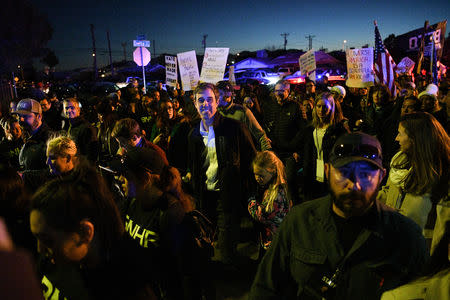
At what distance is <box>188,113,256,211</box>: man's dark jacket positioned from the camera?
434 cm

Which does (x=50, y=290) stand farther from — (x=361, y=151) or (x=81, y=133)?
(x=81, y=133)

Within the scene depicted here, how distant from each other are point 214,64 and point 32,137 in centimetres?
531

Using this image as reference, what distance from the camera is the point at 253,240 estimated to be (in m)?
5.37

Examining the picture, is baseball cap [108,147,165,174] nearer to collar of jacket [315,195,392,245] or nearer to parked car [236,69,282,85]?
collar of jacket [315,195,392,245]

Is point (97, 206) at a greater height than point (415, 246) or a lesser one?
greater

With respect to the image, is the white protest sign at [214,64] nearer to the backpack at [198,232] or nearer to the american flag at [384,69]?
the american flag at [384,69]

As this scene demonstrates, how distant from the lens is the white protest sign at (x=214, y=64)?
351 inches

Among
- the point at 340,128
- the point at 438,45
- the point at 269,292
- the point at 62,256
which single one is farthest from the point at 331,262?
the point at 438,45

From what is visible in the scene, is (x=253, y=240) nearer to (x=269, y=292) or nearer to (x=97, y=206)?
(x=269, y=292)

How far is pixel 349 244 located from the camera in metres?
1.88

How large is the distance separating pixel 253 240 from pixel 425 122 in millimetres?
3161

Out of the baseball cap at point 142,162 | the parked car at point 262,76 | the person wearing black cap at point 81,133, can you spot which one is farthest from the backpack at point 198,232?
the parked car at point 262,76

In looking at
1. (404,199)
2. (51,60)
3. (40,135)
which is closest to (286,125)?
(404,199)

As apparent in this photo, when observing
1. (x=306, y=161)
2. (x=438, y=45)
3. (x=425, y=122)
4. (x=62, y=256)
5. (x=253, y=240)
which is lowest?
(x=253, y=240)
